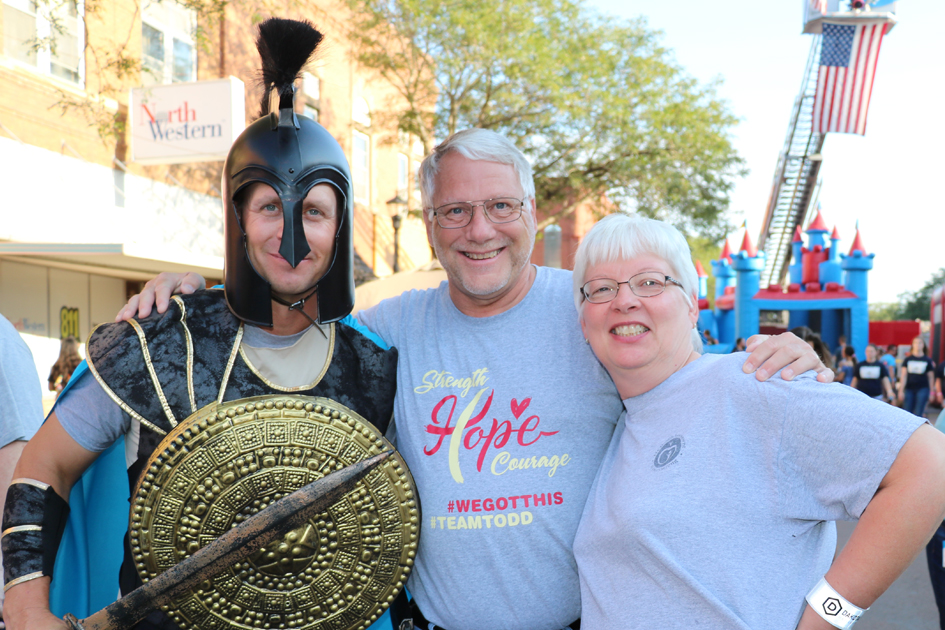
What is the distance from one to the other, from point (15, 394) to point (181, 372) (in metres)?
0.79

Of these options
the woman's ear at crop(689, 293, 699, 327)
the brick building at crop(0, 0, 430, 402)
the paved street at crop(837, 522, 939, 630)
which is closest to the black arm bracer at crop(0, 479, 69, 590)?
the woman's ear at crop(689, 293, 699, 327)

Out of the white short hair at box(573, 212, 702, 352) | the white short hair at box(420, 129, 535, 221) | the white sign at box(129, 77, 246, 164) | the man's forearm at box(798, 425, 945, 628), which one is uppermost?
the white sign at box(129, 77, 246, 164)

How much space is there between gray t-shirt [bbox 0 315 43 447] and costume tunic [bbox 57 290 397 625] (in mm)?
561

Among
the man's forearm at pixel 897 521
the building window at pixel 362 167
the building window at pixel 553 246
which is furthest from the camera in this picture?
the building window at pixel 553 246

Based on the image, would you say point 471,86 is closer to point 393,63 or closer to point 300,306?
point 393,63

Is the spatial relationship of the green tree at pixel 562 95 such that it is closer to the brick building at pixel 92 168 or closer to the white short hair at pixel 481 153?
the brick building at pixel 92 168

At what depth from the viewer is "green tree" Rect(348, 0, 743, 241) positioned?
12406 millimetres

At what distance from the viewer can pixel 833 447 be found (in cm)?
141

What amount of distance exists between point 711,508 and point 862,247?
53.2 feet

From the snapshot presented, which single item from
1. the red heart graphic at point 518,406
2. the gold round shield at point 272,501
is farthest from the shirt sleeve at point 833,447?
the gold round shield at point 272,501

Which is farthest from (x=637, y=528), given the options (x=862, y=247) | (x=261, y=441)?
(x=862, y=247)

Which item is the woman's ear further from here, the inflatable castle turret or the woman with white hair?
the inflatable castle turret

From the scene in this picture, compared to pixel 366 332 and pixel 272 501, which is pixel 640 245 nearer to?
pixel 366 332

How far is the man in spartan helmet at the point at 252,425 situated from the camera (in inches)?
63.2
